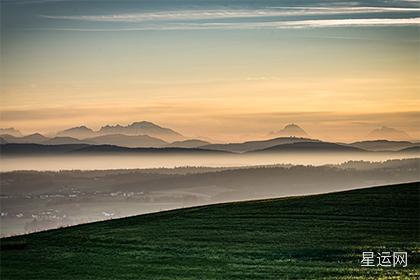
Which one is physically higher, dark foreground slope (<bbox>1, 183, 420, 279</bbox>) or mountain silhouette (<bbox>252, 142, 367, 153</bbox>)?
mountain silhouette (<bbox>252, 142, 367, 153</bbox>)

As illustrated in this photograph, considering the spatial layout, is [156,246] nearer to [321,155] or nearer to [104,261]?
[104,261]

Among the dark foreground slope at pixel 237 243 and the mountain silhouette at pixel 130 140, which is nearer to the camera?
the dark foreground slope at pixel 237 243

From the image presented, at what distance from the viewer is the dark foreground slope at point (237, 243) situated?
91.0ft

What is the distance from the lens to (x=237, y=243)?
32.9 m

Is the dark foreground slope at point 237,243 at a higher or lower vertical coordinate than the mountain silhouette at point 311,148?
lower

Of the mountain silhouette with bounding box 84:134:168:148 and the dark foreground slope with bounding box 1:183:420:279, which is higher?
the mountain silhouette with bounding box 84:134:168:148

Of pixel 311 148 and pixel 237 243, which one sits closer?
pixel 237 243

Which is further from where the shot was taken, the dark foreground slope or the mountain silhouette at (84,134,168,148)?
the mountain silhouette at (84,134,168,148)

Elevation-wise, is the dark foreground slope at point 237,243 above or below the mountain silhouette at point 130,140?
below

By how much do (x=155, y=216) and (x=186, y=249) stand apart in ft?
31.3

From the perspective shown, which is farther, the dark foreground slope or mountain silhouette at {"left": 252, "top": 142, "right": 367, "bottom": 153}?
mountain silhouette at {"left": 252, "top": 142, "right": 367, "bottom": 153}

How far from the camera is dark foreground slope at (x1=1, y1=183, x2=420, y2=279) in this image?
91.0 feet

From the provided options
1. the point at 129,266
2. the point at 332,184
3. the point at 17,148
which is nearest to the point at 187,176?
the point at 332,184

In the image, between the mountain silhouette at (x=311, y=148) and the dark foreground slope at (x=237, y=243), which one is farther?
the mountain silhouette at (x=311, y=148)
